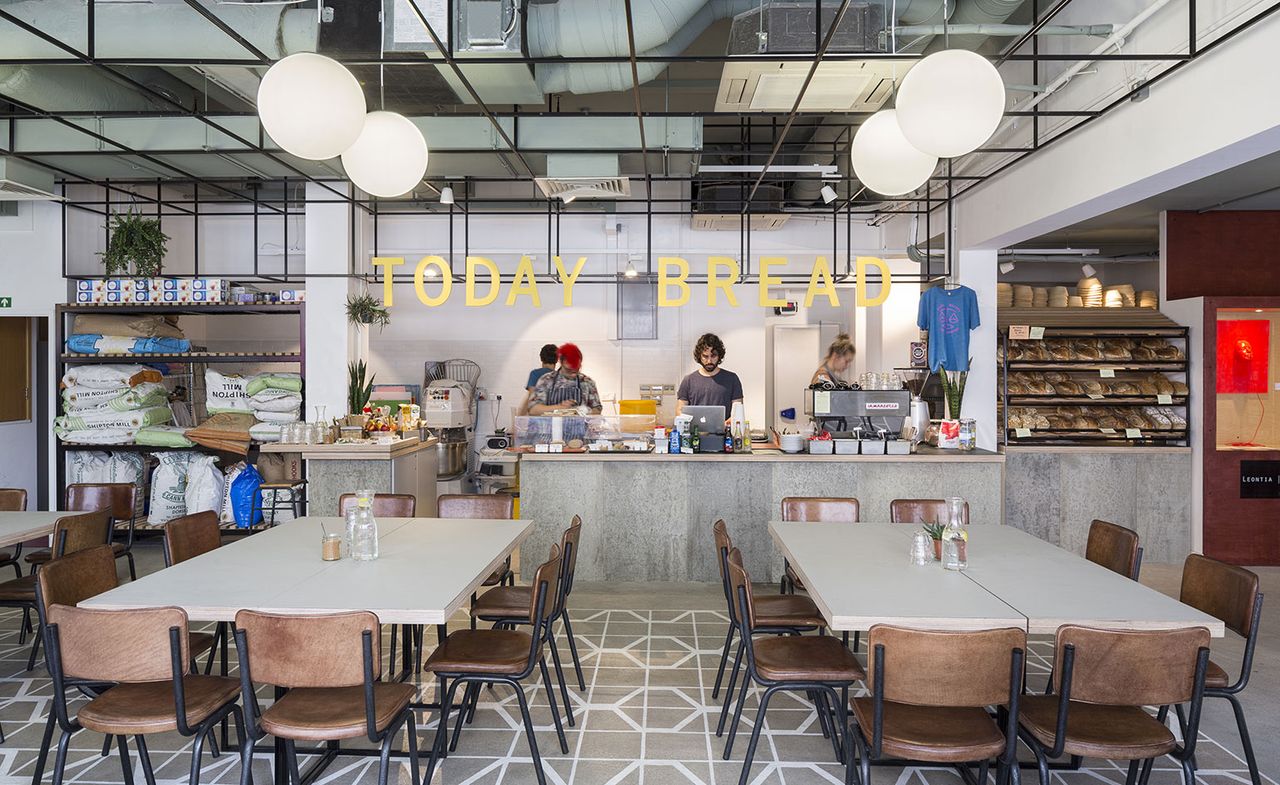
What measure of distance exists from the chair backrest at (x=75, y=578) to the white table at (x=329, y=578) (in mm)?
171

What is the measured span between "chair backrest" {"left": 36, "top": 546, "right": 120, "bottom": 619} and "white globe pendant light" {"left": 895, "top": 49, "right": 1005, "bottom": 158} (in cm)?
347

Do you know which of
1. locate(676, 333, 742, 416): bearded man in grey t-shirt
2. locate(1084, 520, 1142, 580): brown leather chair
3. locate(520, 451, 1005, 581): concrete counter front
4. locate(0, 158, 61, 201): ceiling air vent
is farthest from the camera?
locate(676, 333, 742, 416): bearded man in grey t-shirt

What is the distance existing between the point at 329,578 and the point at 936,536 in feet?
8.45

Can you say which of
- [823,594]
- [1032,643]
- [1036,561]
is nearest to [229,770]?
[823,594]

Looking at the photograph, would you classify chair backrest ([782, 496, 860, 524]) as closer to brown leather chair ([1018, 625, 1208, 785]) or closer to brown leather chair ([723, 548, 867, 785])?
brown leather chair ([723, 548, 867, 785])

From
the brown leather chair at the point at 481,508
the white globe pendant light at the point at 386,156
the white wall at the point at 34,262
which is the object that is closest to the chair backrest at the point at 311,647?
the white globe pendant light at the point at 386,156

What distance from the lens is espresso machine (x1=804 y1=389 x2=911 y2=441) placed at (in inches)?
250

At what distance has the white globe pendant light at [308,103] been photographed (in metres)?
2.64

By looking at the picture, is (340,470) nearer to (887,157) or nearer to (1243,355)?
(887,157)

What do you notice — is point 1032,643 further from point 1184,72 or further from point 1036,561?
point 1184,72

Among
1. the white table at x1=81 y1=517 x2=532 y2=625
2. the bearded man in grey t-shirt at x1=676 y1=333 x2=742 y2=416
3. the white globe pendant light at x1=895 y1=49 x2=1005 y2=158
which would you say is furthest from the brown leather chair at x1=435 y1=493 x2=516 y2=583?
the white globe pendant light at x1=895 y1=49 x2=1005 y2=158

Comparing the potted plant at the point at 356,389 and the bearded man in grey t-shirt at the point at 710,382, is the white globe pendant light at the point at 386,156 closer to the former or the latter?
the bearded man in grey t-shirt at the point at 710,382

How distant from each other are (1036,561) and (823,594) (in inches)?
50.0

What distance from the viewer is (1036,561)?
3535 mm
